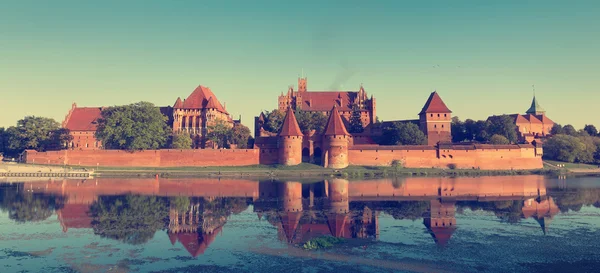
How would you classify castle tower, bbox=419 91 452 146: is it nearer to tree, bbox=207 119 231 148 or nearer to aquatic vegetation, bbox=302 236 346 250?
tree, bbox=207 119 231 148

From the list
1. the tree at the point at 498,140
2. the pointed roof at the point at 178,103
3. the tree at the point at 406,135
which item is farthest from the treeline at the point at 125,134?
the tree at the point at 498,140

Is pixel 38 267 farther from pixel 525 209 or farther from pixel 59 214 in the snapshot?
pixel 525 209

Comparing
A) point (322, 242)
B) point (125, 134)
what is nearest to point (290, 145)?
point (125, 134)

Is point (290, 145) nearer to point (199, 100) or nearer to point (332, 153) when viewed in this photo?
point (332, 153)

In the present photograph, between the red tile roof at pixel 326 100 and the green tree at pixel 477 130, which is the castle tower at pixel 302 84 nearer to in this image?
the red tile roof at pixel 326 100

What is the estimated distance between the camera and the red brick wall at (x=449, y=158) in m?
49.3

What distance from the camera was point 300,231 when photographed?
16.3 meters

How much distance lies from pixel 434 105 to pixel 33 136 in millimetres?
52189

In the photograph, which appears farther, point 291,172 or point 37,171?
point 37,171

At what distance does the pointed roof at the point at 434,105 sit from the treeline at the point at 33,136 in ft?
160

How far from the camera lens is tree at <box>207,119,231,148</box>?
178ft

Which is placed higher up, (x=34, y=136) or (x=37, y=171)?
(x=34, y=136)

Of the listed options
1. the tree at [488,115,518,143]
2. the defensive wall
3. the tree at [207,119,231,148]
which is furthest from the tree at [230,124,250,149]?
the tree at [488,115,518,143]

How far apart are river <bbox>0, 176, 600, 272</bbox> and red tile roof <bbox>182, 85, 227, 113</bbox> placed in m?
32.5
